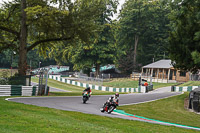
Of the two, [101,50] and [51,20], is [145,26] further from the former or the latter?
[51,20]

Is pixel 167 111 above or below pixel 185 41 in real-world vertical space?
below

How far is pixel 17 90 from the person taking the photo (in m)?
23.3

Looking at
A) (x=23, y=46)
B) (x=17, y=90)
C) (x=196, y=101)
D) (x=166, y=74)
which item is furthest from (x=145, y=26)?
(x=17, y=90)

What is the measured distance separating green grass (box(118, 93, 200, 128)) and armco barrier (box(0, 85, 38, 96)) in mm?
8433

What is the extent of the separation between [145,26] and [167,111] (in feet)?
188

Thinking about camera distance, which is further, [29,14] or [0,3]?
[0,3]

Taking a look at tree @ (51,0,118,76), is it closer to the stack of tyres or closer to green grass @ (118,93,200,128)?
green grass @ (118,93,200,128)

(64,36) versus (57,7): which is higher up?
(57,7)

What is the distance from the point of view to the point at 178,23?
80.2 ft

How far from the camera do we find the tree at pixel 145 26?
7375 cm

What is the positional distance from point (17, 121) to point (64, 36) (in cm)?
1967

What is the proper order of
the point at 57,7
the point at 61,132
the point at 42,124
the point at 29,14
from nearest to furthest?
the point at 61,132 → the point at 42,124 → the point at 29,14 → the point at 57,7

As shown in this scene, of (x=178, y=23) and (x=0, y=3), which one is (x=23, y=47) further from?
(x=178, y=23)

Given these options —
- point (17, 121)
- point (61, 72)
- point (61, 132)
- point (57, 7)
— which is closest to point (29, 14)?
point (57, 7)
